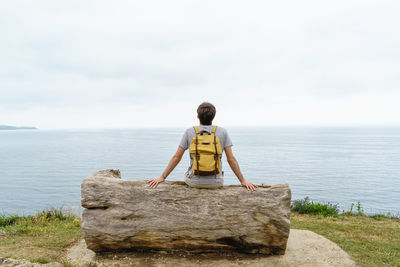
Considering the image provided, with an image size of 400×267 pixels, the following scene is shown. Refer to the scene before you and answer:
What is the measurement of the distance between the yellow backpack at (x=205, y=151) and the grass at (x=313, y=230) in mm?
3856

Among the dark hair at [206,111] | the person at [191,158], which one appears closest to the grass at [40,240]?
the person at [191,158]

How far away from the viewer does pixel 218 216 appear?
669 centimetres

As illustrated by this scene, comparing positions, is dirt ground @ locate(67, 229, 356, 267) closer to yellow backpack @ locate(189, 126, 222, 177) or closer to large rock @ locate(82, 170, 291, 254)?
large rock @ locate(82, 170, 291, 254)

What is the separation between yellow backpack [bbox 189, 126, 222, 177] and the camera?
6137 mm

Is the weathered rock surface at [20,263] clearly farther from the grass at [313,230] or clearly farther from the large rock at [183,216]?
the large rock at [183,216]

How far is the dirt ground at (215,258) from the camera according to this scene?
657 cm

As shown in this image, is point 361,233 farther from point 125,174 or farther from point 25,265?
point 125,174

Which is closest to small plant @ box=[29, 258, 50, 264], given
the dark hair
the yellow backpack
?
the yellow backpack

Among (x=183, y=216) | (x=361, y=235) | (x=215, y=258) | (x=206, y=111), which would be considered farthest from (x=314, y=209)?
(x=206, y=111)

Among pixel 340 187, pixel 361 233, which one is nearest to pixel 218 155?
pixel 361 233

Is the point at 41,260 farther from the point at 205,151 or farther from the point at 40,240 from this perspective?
the point at 205,151

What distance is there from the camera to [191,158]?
6.41 m

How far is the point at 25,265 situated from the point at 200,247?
376 centimetres

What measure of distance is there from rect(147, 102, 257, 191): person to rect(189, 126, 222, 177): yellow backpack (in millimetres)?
169
